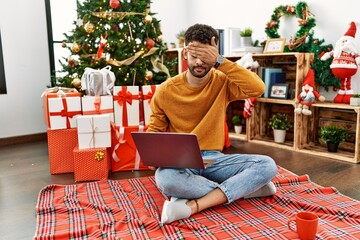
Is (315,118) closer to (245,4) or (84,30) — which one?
(245,4)

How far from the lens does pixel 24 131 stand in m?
3.68

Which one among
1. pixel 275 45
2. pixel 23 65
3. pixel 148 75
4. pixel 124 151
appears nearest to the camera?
pixel 124 151

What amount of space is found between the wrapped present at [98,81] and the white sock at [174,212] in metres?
1.21

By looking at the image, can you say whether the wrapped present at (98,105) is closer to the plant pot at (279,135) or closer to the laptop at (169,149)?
the laptop at (169,149)

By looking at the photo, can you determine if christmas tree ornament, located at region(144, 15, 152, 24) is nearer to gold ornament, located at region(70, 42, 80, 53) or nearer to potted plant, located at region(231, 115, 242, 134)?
gold ornament, located at region(70, 42, 80, 53)

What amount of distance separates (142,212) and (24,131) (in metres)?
2.44

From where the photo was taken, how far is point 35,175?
2.46m

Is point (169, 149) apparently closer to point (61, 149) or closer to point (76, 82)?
point (61, 149)

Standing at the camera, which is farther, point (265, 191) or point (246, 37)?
point (246, 37)

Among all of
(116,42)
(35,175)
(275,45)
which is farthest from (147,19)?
(35,175)

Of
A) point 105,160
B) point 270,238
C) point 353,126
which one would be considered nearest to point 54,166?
point 105,160

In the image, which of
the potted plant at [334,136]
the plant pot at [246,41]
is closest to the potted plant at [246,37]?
the plant pot at [246,41]

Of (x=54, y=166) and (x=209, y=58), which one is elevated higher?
(x=209, y=58)

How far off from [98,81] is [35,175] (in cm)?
78
